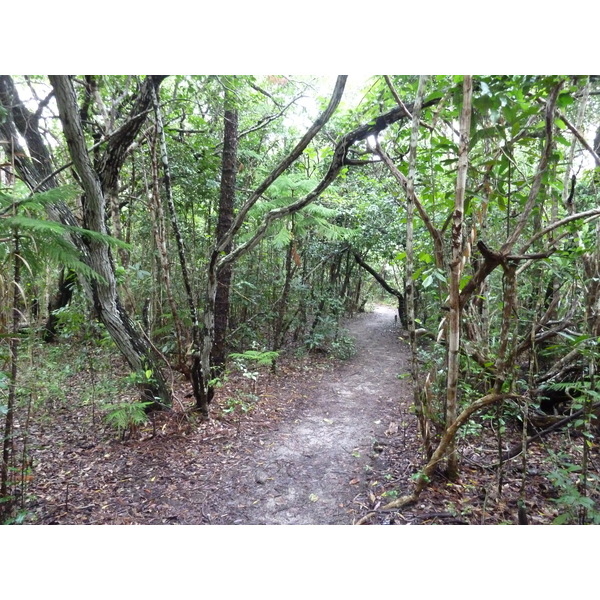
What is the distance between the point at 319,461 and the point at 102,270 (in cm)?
227

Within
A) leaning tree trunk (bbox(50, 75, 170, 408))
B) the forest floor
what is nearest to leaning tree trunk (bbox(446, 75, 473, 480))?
the forest floor

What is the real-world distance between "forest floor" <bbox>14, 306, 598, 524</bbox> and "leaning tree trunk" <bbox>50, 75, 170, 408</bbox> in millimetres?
393

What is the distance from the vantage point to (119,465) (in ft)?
7.86

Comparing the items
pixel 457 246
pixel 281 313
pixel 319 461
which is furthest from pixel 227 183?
pixel 319 461

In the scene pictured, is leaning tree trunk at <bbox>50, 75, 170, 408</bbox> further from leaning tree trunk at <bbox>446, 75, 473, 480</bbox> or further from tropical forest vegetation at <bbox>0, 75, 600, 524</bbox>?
leaning tree trunk at <bbox>446, 75, 473, 480</bbox>

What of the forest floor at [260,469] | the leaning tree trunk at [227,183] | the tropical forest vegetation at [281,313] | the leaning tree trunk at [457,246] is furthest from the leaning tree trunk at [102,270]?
the leaning tree trunk at [457,246]

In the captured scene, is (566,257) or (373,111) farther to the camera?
(373,111)

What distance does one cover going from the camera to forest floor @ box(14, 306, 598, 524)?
188 cm

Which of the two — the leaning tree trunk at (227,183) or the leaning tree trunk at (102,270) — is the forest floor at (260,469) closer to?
the leaning tree trunk at (102,270)

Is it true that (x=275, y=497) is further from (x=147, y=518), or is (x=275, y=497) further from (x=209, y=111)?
(x=209, y=111)

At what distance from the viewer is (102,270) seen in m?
2.71

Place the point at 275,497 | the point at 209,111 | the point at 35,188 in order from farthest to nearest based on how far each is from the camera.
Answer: the point at 209,111
the point at 35,188
the point at 275,497
